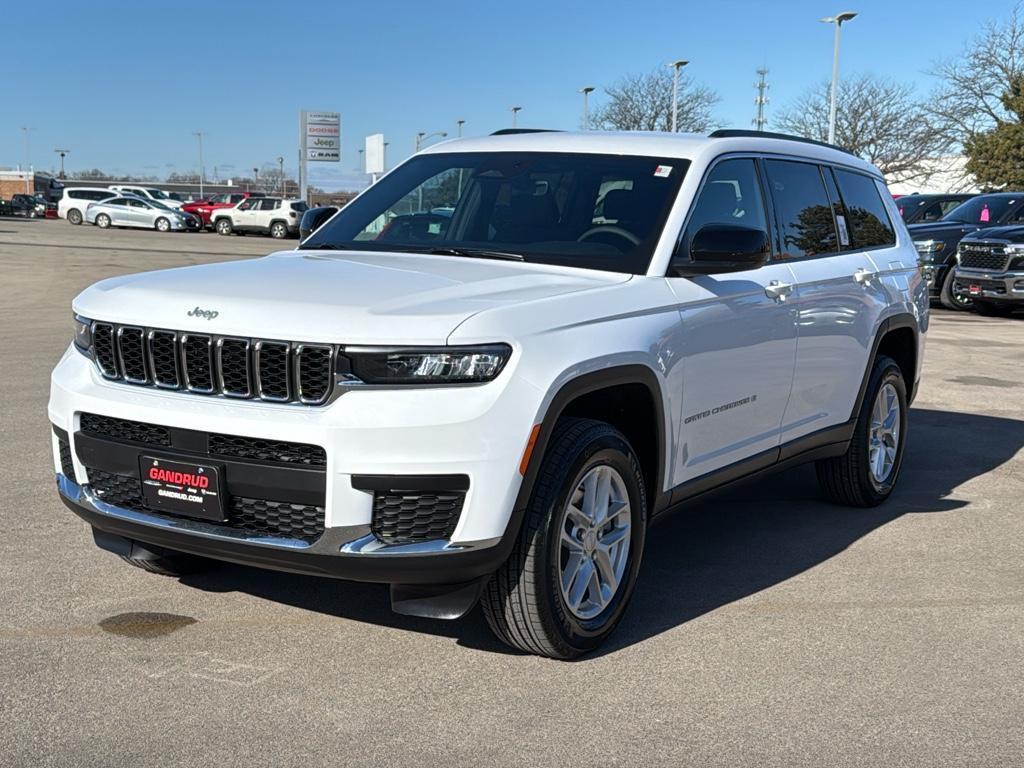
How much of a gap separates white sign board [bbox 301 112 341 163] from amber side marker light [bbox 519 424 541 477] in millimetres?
65037

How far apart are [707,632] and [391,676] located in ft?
4.09

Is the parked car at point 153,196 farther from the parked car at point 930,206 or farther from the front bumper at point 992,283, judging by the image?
the front bumper at point 992,283

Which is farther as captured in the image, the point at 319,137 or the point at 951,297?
the point at 319,137

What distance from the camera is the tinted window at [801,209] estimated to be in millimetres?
5801

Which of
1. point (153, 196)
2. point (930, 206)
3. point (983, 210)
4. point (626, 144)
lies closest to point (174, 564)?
point (626, 144)

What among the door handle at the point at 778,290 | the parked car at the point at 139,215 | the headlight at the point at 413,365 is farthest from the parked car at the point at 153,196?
the headlight at the point at 413,365

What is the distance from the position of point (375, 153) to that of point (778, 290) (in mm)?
66949

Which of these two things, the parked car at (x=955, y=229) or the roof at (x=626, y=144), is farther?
the parked car at (x=955, y=229)

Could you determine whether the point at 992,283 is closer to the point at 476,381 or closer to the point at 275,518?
the point at 476,381

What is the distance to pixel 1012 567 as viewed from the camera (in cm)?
563

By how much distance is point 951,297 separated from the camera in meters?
19.8

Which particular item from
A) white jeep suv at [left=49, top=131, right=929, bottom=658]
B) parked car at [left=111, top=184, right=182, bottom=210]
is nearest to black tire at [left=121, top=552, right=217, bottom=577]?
white jeep suv at [left=49, top=131, right=929, bottom=658]

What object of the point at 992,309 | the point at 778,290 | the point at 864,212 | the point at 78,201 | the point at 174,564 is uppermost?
the point at 864,212

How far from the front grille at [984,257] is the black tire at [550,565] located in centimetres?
1570
